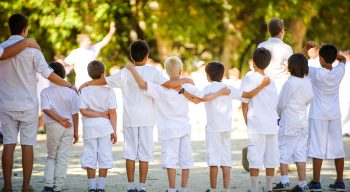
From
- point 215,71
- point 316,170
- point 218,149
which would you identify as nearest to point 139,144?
point 218,149

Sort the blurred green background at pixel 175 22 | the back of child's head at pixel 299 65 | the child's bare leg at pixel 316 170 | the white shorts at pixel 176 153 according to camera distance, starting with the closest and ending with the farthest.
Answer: the white shorts at pixel 176 153
the back of child's head at pixel 299 65
the child's bare leg at pixel 316 170
the blurred green background at pixel 175 22

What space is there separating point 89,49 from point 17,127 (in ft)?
26.2

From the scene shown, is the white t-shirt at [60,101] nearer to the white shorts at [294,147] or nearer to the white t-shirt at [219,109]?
the white t-shirt at [219,109]

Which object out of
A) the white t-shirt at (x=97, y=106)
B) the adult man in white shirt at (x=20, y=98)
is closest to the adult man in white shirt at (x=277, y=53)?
the white t-shirt at (x=97, y=106)

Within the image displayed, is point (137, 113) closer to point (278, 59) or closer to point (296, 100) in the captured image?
point (296, 100)

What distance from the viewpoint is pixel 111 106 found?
953 cm

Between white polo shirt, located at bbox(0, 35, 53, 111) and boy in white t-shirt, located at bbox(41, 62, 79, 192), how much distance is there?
222mm

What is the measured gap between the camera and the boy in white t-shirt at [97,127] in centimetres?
943

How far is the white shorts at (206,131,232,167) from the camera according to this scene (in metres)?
9.45

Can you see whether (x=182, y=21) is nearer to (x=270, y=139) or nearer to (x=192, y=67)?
(x=192, y=67)

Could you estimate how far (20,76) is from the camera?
9.41 m

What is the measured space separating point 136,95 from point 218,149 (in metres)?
1.16

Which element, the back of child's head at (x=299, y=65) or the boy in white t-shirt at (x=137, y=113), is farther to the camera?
the back of child's head at (x=299, y=65)

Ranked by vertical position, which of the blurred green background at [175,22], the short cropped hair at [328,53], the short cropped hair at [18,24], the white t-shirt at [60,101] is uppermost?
the blurred green background at [175,22]
